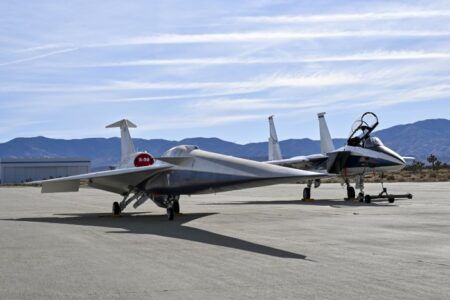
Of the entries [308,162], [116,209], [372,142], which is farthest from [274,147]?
[116,209]

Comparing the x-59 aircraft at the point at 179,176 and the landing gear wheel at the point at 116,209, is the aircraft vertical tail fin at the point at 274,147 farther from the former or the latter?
the landing gear wheel at the point at 116,209

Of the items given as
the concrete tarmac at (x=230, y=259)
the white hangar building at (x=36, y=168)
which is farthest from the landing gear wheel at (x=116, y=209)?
the white hangar building at (x=36, y=168)

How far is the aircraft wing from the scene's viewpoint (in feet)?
62.5

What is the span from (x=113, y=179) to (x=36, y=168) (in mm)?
156725

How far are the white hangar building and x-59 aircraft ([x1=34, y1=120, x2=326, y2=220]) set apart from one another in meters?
151

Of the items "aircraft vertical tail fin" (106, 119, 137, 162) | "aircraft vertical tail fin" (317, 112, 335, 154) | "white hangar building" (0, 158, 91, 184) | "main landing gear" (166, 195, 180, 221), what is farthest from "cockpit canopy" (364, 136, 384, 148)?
"white hangar building" (0, 158, 91, 184)

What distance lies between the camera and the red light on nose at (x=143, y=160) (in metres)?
20.8

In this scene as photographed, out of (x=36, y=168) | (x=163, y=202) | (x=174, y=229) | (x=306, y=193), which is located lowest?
(x=174, y=229)

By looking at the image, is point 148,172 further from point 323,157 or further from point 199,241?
point 323,157

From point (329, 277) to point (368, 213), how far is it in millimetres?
12176

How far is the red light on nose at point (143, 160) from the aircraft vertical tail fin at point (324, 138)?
14304mm

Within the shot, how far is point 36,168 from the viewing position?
17025cm

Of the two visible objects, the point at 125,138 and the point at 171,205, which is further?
the point at 125,138

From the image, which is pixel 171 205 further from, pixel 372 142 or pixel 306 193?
pixel 306 193
